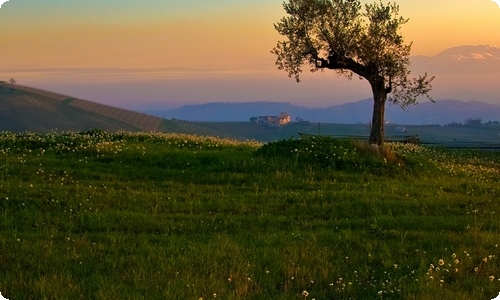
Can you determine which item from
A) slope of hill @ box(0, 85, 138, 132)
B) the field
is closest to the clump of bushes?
the field

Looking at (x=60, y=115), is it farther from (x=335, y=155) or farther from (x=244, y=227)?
(x=244, y=227)

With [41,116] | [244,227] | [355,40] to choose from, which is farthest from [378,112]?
[41,116]

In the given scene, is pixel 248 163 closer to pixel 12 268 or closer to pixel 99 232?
pixel 99 232

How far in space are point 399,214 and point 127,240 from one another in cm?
700

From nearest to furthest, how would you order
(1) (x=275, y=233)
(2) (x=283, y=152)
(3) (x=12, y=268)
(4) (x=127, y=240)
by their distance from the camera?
(3) (x=12, y=268) → (4) (x=127, y=240) → (1) (x=275, y=233) → (2) (x=283, y=152)

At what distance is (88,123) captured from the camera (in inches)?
5571

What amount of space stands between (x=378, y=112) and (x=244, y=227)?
2237 cm

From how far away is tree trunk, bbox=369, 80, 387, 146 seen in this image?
33469mm

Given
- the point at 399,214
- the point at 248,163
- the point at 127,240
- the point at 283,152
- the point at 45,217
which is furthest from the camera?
the point at 283,152

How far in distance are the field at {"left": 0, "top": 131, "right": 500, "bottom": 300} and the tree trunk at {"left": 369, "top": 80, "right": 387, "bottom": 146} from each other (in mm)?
10098

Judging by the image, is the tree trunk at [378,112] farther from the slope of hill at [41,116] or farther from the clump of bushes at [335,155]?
the slope of hill at [41,116]

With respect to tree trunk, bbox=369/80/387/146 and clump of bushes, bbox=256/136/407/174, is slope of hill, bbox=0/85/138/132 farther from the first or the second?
clump of bushes, bbox=256/136/407/174

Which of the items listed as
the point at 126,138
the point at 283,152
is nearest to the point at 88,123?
the point at 126,138

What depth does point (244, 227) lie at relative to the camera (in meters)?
12.9
